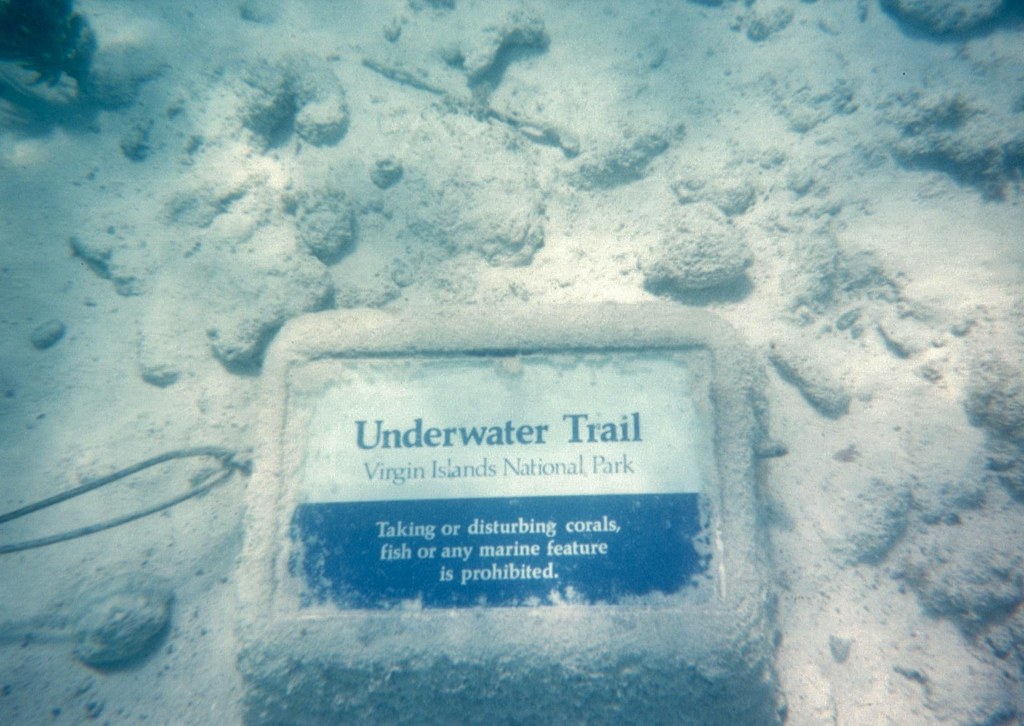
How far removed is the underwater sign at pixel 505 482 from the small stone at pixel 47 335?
221 centimetres

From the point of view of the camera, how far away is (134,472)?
2654mm

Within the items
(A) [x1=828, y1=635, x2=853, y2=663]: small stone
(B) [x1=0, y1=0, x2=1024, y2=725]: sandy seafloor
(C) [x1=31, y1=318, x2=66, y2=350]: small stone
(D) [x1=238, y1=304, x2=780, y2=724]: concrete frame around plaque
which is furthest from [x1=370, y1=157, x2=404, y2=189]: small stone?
(A) [x1=828, y1=635, x2=853, y2=663]: small stone

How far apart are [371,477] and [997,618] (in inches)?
110

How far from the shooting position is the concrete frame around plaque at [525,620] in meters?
1.89

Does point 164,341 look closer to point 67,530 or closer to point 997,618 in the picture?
point 67,530

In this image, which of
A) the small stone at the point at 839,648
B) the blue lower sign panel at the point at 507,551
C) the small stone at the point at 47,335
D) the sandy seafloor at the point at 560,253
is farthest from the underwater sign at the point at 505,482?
the small stone at the point at 47,335

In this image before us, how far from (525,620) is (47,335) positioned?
3.36 metres

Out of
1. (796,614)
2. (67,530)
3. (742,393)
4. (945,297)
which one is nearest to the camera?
(742,393)

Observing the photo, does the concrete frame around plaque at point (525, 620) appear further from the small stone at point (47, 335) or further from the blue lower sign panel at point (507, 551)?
the small stone at point (47, 335)

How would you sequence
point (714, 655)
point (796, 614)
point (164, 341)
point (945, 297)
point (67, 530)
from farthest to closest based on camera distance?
point (164, 341)
point (945, 297)
point (67, 530)
point (796, 614)
point (714, 655)

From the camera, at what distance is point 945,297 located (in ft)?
9.39

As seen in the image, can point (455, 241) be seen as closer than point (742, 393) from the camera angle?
No

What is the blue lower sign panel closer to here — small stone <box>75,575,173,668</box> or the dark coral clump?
small stone <box>75,575,173,668</box>

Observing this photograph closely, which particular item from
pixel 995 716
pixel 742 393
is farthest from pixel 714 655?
pixel 995 716
